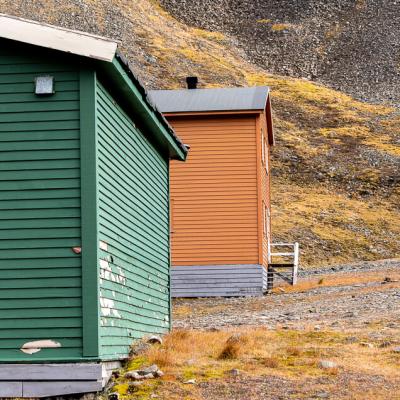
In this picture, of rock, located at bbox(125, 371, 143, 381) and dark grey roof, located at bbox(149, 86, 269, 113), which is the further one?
dark grey roof, located at bbox(149, 86, 269, 113)

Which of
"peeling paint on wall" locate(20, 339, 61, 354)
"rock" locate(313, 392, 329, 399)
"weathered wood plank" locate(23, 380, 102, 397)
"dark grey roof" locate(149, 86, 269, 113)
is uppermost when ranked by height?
"dark grey roof" locate(149, 86, 269, 113)

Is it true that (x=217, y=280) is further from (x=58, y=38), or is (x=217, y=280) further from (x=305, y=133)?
(x=305, y=133)

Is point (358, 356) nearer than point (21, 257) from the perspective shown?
No

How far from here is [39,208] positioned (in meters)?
11.2

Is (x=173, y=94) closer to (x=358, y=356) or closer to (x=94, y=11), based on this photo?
(x=358, y=356)

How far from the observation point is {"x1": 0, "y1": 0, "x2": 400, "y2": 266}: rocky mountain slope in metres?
46.9

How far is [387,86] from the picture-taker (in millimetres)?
84188

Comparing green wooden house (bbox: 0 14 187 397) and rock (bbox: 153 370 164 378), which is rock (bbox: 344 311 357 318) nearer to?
green wooden house (bbox: 0 14 187 397)

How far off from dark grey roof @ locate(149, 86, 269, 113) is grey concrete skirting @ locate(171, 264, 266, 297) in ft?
15.9

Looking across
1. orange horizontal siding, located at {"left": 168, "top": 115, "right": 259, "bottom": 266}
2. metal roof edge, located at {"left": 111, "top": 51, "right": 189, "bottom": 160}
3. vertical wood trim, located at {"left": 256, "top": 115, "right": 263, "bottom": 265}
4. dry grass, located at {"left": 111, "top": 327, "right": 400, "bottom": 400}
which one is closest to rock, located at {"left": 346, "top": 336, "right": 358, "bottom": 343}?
dry grass, located at {"left": 111, "top": 327, "right": 400, "bottom": 400}

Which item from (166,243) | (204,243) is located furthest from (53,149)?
(204,243)

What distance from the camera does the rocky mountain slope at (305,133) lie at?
46906mm

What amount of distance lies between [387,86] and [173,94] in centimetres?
5791

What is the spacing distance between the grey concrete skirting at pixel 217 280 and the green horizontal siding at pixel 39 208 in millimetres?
16156
